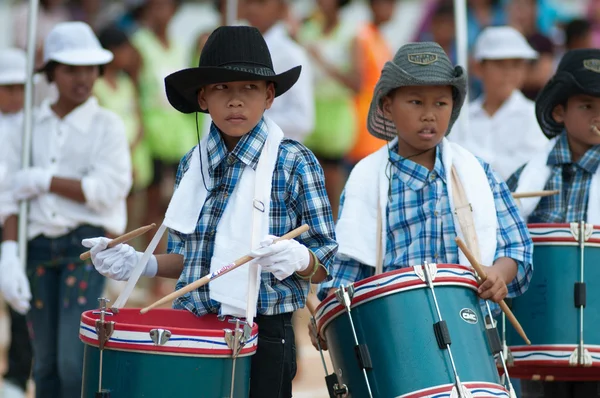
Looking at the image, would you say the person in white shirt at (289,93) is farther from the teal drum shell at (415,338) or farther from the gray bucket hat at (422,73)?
the teal drum shell at (415,338)

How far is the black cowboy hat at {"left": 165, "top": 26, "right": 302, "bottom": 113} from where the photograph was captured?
4.48 metres

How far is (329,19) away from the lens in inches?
379

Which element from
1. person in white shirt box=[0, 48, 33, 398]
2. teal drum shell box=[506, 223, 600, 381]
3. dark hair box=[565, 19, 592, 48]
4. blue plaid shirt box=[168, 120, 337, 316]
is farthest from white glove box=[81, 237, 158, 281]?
dark hair box=[565, 19, 592, 48]

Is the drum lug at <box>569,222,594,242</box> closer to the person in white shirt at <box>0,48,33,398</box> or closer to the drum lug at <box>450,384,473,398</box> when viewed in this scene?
the drum lug at <box>450,384,473,398</box>

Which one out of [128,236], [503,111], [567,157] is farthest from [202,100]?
[503,111]

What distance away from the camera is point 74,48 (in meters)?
6.64

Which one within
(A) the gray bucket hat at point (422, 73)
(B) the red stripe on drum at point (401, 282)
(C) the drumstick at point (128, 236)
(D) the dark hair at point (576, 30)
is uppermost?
(D) the dark hair at point (576, 30)

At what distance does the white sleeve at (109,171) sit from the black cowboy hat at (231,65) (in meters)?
1.81

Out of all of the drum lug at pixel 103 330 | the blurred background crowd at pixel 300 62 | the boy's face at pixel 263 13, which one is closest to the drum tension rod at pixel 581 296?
the drum lug at pixel 103 330

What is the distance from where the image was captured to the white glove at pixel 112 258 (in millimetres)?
4586

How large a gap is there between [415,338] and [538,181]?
159cm

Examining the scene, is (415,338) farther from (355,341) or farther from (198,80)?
(198,80)

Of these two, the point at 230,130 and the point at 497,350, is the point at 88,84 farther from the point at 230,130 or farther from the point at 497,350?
the point at 497,350

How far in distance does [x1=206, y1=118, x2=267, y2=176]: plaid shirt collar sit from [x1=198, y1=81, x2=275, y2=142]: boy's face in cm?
3
